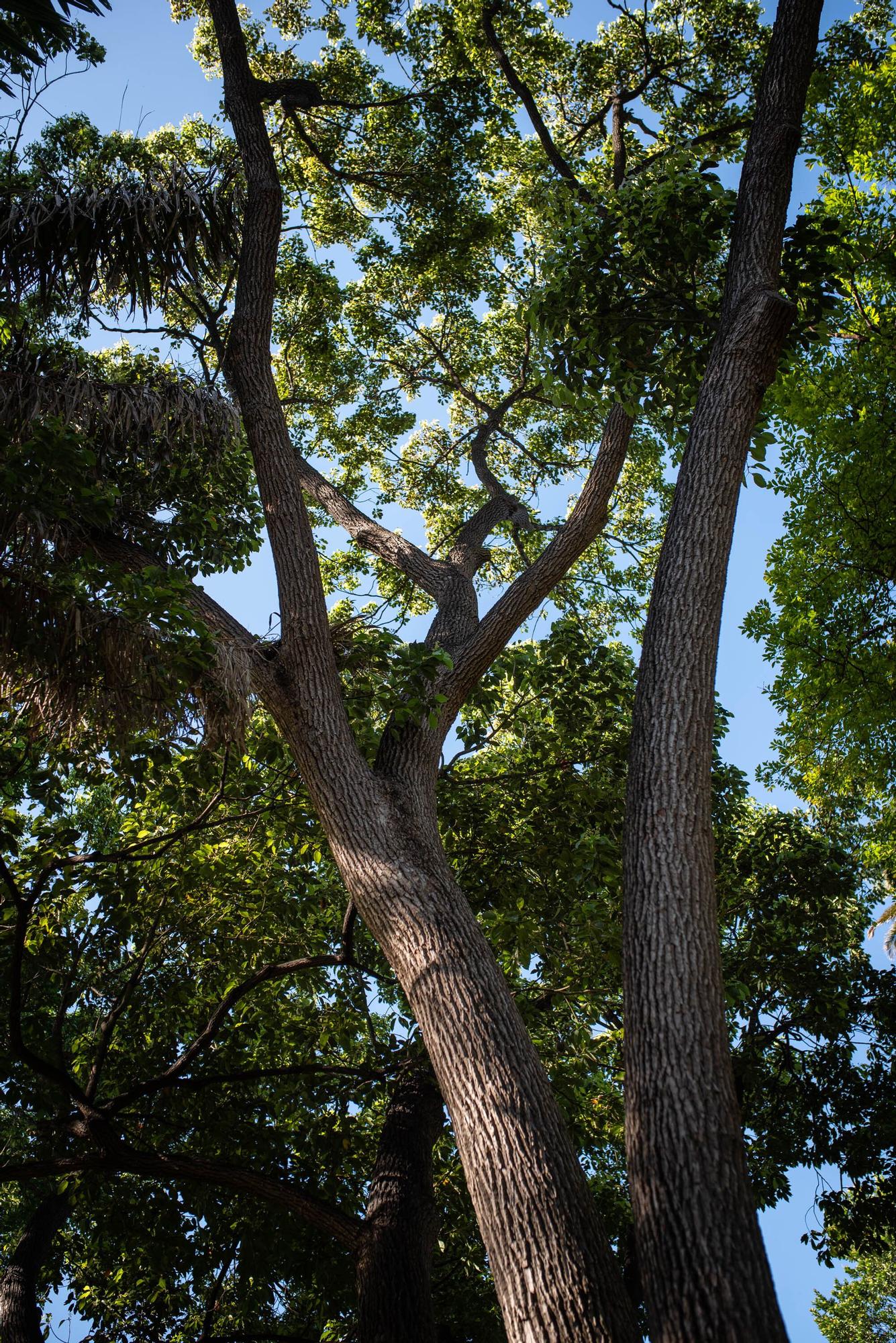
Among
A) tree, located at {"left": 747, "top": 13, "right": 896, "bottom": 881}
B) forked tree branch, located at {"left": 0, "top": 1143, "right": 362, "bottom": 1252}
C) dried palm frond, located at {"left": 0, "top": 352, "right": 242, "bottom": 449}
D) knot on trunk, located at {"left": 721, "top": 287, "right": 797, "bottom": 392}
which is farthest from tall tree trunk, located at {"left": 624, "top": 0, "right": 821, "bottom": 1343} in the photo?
tree, located at {"left": 747, "top": 13, "right": 896, "bottom": 881}

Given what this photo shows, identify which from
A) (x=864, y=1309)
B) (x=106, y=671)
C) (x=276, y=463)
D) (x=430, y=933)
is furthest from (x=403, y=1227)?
(x=864, y=1309)

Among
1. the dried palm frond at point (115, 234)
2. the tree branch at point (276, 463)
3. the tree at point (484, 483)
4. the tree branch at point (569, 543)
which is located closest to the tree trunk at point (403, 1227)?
the tree at point (484, 483)

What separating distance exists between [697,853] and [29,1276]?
784 cm

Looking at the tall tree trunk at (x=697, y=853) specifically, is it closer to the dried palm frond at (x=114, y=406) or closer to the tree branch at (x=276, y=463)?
the tree branch at (x=276, y=463)

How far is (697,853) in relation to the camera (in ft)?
10.0

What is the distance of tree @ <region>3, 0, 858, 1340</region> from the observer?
8.89 ft

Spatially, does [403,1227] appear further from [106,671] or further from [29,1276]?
[29,1276]

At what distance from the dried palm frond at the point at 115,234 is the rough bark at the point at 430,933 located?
35 centimetres

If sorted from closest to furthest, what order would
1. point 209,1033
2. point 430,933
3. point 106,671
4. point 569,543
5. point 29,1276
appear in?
1. point 430,933
2. point 106,671
3. point 209,1033
4. point 569,543
5. point 29,1276

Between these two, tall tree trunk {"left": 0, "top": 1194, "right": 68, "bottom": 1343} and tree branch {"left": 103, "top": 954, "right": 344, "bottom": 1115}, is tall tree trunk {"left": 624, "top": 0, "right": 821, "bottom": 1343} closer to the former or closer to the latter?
tree branch {"left": 103, "top": 954, "right": 344, "bottom": 1115}

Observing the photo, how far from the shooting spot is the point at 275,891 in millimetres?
6484

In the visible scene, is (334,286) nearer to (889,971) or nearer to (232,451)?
(232,451)

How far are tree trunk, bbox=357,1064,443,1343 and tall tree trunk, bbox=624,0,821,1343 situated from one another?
8.20 feet

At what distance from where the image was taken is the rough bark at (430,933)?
263 centimetres
